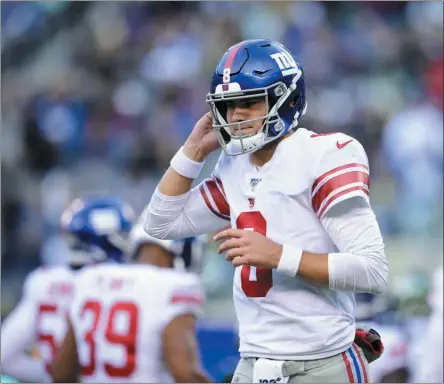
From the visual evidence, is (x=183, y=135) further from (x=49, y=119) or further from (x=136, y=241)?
(x=136, y=241)

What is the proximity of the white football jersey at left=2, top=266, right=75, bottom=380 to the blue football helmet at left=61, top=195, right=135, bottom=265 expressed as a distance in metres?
0.21

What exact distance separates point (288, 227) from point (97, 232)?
2.33 meters

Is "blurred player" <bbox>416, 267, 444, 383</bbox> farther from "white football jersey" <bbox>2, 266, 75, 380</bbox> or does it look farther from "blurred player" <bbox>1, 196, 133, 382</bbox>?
"white football jersey" <bbox>2, 266, 75, 380</bbox>

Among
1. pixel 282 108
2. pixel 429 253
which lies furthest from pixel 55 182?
pixel 282 108

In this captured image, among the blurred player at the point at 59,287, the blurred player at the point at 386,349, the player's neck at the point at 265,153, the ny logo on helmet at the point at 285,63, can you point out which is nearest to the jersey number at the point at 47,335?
the blurred player at the point at 59,287

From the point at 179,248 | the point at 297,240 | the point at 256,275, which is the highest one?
the point at 297,240

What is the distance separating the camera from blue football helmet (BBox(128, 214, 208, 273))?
510cm

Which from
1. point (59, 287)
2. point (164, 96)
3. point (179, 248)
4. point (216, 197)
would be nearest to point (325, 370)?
point (216, 197)

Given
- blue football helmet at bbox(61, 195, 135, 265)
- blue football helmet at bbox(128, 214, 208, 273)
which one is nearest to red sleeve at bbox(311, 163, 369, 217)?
blue football helmet at bbox(128, 214, 208, 273)

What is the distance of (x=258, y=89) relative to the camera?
10.8 ft

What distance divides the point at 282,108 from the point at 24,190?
8.57 m

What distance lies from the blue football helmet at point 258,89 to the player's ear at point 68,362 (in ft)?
6.50

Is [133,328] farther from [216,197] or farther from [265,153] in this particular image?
[265,153]

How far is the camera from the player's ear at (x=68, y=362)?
5.00 meters
